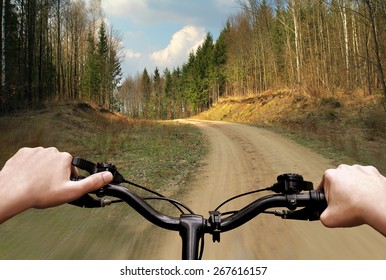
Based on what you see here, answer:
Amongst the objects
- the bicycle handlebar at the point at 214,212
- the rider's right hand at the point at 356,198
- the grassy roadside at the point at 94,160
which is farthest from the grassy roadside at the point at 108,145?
the rider's right hand at the point at 356,198

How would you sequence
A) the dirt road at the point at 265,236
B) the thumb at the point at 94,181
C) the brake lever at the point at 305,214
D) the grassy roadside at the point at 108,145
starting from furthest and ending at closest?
the grassy roadside at the point at 108,145, the dirt road at the point at 265,236, the brake lever at the point at 305,214, the thumb at the point at 94,181

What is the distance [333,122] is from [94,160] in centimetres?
1345

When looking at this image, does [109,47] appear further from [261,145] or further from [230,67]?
[261,145]

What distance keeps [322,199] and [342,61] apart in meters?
27.6

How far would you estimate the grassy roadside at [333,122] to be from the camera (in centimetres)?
1201

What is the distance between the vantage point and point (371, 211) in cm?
102

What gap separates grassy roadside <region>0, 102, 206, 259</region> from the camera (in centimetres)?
462

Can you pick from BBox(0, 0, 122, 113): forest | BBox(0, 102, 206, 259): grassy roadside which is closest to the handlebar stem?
BBox(0, 102, 206, 259): grassy roadside

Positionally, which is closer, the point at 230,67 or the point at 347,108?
the point at 347,108

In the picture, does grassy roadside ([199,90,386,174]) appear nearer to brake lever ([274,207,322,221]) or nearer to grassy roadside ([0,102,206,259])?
grassy roadside ([0,102,206,259])

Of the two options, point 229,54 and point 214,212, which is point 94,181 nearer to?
point 214,212

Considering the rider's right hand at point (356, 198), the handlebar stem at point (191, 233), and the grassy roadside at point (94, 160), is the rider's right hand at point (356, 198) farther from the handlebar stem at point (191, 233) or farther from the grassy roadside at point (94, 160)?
the grassy roadside at point (94, 160)

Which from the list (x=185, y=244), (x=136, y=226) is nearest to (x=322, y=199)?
(x=185, y=244)

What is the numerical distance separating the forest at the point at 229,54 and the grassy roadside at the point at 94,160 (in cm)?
304
